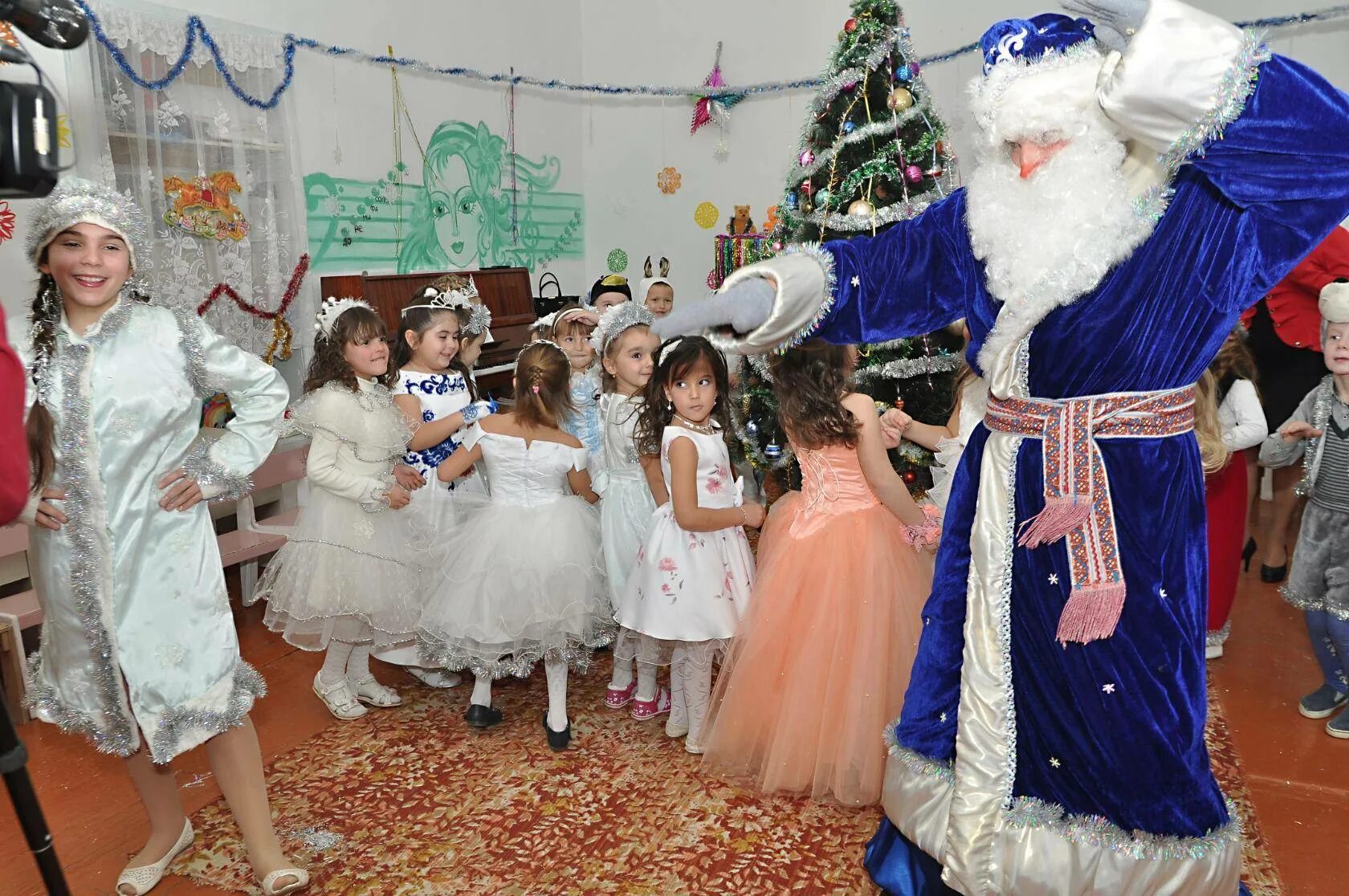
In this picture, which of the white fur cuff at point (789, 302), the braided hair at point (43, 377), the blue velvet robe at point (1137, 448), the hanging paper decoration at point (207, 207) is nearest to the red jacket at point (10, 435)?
the braided hair at point (43, 377)

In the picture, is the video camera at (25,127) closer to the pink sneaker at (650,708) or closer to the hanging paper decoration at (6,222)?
the pink sneaker at (650,708)

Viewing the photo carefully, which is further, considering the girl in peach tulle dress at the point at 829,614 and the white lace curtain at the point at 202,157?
the white lace curtain at the point at 202,157

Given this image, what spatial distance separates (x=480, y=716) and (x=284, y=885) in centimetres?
94

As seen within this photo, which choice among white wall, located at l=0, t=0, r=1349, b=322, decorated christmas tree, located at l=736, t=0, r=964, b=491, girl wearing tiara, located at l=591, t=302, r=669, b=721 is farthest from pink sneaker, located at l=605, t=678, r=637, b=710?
white wall, located at l=0, t=0, r=1349, b=322

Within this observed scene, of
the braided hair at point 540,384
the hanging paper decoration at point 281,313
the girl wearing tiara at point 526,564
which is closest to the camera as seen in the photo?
the girl wearing tiara at point 526,564

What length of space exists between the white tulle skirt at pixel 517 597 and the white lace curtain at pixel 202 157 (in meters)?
2.37

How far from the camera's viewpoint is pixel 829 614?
8.72 ft

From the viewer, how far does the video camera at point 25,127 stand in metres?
1.23

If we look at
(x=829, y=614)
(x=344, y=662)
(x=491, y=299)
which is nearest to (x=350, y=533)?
(x=344, y=662)

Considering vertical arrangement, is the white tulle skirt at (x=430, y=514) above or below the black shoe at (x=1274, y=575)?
above

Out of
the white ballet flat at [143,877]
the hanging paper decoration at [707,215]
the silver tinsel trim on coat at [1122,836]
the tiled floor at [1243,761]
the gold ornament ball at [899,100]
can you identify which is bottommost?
the tiled floor at [1243,761]

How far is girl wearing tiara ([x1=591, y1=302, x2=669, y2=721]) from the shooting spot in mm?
3377

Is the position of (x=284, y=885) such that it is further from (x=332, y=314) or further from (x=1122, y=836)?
(x=332, y=314)

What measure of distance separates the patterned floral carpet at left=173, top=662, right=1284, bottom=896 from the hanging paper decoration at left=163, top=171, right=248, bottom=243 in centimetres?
301
